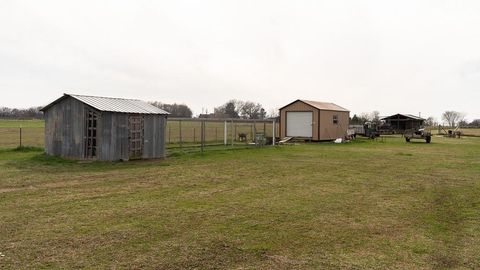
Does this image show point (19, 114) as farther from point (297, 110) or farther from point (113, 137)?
point (113, 137)

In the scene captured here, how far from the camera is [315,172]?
14586 millimetres

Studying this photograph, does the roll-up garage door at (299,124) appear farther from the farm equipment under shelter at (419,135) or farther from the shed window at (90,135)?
the shed window at (90,135)

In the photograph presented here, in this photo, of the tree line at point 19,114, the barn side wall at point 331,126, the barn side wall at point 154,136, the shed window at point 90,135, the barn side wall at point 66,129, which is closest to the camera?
the shed window at point 90,135

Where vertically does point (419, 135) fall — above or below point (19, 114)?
below

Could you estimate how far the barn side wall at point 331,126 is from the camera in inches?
1374

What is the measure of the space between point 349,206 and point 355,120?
56.1 metres

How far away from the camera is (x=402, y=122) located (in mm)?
49156

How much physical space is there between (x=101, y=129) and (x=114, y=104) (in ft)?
6.08

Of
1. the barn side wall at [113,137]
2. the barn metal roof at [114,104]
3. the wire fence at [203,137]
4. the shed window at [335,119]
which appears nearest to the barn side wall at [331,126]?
the shed window at [335,119]

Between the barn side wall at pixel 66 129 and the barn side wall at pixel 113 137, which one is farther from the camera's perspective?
the barn side wall at pixel 66 129

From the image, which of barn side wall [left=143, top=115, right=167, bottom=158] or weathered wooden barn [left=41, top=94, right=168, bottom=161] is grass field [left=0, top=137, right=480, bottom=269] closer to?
weathered wooden barn [left=41, top=94, right=168, bottom=161]

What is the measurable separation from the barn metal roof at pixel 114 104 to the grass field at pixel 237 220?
13.4ft

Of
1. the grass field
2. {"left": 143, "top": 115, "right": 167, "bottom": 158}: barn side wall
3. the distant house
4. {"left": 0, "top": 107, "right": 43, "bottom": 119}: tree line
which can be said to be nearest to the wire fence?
{"left": 143, "top": 115, "right": 167, "bottom": 158}: barn side wall

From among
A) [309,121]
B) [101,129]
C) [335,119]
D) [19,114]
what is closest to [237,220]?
[101,129]
